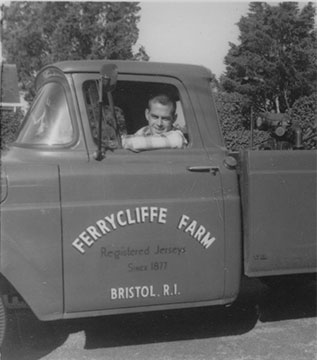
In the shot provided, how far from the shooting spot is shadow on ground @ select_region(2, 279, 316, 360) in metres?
3.47

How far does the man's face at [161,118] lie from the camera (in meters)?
3.28

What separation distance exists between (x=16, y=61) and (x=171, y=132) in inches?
1245

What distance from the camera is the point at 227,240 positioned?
310cm

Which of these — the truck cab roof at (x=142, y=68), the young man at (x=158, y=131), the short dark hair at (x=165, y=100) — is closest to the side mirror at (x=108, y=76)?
the truck cab roof at (x=142, y=68)

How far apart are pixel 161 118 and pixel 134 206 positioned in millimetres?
647

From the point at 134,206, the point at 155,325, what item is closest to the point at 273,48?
the point at 155,325

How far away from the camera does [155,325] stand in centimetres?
382

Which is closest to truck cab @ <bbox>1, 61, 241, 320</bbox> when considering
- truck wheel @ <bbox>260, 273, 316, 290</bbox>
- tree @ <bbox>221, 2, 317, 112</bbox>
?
truck wheel @ <bbox>260, 273, 316, 290</bbox>

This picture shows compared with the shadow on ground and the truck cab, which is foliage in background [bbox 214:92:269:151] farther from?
the truck cab

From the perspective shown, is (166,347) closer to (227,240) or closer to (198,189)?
(227,240)

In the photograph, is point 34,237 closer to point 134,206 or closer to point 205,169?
point 134,206

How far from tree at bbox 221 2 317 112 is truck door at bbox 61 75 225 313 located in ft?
38.4

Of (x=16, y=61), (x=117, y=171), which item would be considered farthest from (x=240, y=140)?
(x=16, y=61)

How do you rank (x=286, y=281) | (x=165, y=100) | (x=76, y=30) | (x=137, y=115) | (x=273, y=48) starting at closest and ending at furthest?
1. (x=165, y=100)
2. (x=137, y=115)
3. (x=286, y=281)
4. (x=273, y=48)
5. (x=76, y=30)
